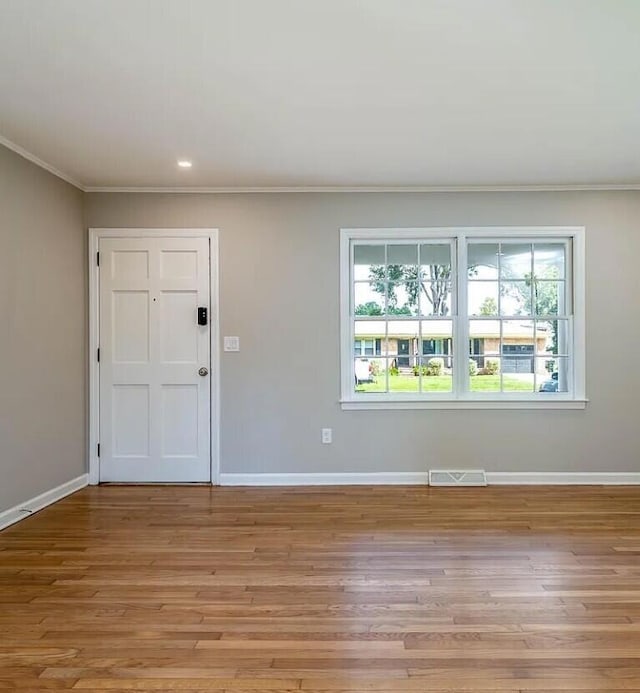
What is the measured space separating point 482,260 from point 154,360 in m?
2.98

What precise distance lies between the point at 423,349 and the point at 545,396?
112 cm

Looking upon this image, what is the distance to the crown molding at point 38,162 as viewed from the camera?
3314mm

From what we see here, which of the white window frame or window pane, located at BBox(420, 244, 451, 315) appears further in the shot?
window pane, located at BBox(420, 244, 451, 315)

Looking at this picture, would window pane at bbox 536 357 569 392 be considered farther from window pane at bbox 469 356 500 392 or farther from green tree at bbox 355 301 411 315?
green tree at bbox 355 301 411 315

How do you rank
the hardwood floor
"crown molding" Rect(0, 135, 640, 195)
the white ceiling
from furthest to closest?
1. "crown molding" Rect(0, 135, 640, 195)
2. the white ceiling
3. the hardwood floor

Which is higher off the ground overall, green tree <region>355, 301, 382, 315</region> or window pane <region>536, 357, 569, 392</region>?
green tree <region>355, 301, 382, 315</region>

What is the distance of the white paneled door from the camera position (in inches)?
168

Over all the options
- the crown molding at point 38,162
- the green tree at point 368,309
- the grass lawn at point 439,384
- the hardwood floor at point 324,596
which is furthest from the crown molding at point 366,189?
the hardwood floor at point 324,596

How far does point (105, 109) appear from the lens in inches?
112

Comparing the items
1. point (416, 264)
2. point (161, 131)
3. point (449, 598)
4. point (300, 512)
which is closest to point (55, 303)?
point (161, 131)

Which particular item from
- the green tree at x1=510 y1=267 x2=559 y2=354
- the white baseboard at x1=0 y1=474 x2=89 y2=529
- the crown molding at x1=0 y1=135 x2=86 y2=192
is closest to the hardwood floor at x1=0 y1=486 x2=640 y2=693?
the white baseboard at x1=0 y1=474 x2=89 y2=529

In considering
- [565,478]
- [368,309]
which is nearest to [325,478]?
[368,309]

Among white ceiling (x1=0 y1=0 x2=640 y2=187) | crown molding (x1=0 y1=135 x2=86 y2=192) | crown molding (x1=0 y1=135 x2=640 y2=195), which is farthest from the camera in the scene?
crown molding (x1=0 y1=135 x2=640 y2=195)

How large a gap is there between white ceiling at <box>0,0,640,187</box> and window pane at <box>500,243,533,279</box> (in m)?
0.62
